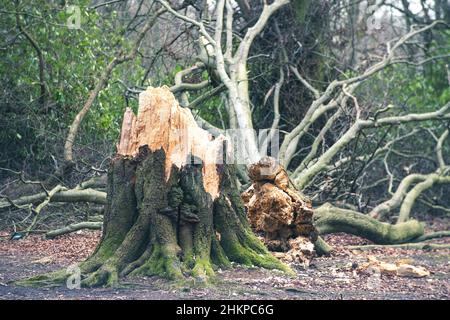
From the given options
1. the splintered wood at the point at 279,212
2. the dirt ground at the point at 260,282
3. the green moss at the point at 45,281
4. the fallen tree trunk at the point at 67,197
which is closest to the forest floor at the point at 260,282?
the dirt ground at the point at 260,282

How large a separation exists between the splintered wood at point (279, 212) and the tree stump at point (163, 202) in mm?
1304

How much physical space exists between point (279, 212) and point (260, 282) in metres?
1.81

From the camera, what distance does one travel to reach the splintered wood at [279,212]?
9258 millimetres

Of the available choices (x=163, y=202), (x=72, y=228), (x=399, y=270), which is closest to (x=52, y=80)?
(x=72, y=228)

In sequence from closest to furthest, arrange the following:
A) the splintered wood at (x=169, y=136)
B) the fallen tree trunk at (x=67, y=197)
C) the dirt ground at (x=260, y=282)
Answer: the dirt ground at (x=260, y=282), the splintered wood at (x=169, y=136), the fallen tree trunk at (x=67, y=197)

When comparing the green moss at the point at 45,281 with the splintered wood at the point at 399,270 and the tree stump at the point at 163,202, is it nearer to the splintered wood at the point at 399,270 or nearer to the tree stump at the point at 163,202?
the tree stump at the point at 163,202

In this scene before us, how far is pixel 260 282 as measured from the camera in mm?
7559

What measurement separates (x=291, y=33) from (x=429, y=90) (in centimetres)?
388

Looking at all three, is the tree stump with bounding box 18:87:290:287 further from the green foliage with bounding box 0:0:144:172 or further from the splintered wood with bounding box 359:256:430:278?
the green foliage with bounding box 0:0:144:172

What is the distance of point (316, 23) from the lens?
14086mm

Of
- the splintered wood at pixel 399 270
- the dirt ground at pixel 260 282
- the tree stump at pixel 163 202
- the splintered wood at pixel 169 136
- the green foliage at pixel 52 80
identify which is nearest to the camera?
the dirt ground at pixel 260 282

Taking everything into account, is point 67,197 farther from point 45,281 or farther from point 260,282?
point 260,282

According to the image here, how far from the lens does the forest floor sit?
6.95 m
